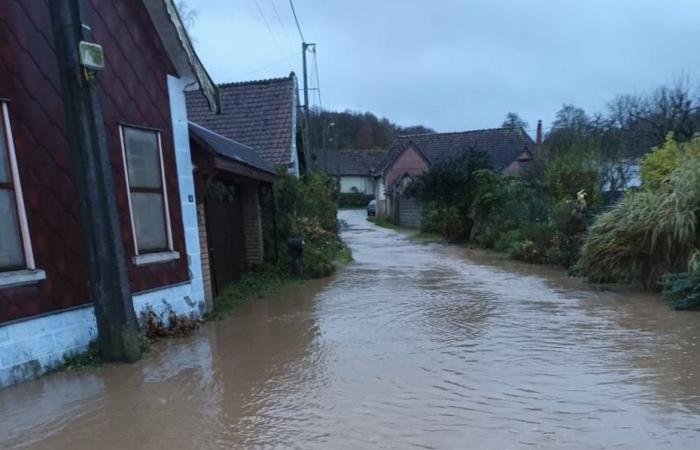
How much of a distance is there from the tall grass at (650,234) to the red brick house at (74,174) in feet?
25.3

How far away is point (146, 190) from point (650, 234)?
861cm

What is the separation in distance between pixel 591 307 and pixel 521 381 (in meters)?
4.17

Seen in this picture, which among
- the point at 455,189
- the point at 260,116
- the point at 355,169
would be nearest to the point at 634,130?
the point at 455,189

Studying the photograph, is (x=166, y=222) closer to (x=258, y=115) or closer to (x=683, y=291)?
(x=683, y=291)

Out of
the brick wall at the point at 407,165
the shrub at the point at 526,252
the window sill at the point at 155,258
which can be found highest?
the brick wall at the point at 407,165

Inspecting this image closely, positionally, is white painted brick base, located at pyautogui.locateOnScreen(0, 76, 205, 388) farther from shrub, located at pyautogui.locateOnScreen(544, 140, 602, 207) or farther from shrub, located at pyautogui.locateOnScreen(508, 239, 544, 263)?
shrub, located at pyautogui.locateOnScreen(544, 140, 602, 207)

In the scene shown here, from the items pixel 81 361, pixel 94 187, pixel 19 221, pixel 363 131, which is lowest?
pixel 81 361

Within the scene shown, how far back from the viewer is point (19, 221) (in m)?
5.19

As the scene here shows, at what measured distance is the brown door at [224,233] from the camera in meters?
9.78

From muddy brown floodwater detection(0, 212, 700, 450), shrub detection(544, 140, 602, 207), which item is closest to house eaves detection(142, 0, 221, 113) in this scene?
muddy brown floodwater detection(0, 212, 700, 450)

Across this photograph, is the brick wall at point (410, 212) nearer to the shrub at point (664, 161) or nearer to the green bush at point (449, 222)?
the green bush at point (449, 222)

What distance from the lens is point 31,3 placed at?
17.8 ft

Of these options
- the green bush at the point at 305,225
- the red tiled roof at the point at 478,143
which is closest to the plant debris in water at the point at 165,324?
the green bush at the point at 305,225

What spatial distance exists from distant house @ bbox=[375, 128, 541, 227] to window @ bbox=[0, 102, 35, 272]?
94.8ft
